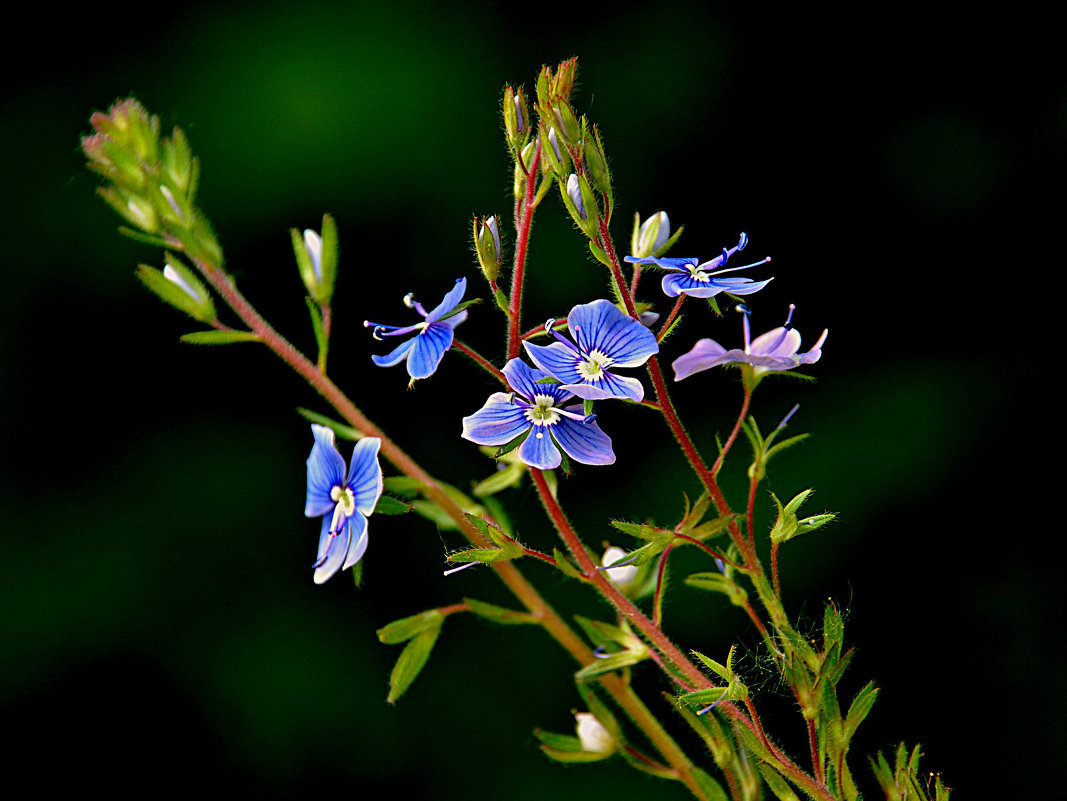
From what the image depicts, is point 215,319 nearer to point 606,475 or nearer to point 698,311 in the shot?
point 698,311

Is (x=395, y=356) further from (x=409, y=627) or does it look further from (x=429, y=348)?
(x=409, y=627)

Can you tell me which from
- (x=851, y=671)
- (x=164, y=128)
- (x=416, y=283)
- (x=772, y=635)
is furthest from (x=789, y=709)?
(x=164, y=128)

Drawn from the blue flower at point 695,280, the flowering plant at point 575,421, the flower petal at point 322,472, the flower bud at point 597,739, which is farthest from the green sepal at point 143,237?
the flower bud at point 597,739

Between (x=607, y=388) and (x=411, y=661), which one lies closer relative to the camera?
(x=607, y=388)

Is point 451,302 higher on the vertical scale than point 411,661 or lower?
higher

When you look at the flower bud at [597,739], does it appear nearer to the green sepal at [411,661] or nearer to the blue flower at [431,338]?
the green sepal at [411,661]

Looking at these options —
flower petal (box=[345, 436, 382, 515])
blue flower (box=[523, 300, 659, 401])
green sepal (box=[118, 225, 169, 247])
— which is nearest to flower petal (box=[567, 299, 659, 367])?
blue flower (box=[523, 300, 659, 401])

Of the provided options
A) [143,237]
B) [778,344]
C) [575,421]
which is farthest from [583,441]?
[143,237]
